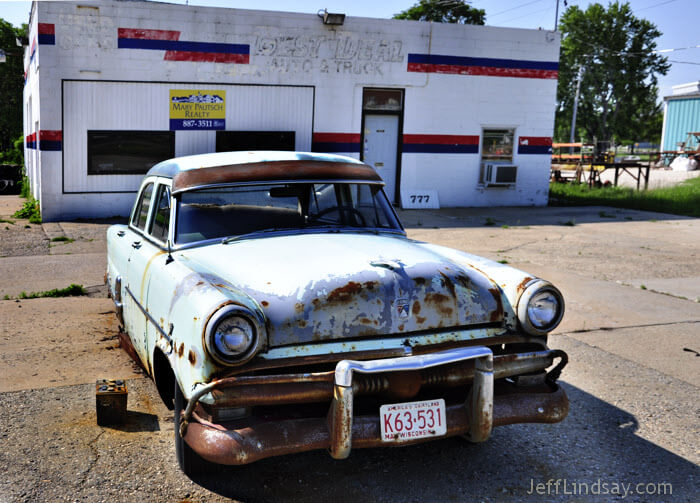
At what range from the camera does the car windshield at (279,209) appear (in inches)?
168

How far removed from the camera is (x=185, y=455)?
3.40 m

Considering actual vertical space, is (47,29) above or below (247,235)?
above

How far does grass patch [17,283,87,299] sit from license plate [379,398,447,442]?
17.8ft

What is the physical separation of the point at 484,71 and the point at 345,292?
49.3 feet

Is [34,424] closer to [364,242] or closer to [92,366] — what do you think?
[92,366]

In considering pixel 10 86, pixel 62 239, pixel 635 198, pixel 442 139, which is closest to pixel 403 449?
pixel 62 239

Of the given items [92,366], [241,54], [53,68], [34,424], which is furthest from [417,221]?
[34,424]

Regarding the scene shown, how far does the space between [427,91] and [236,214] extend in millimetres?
13257

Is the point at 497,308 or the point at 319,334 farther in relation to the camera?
the point at 497,308

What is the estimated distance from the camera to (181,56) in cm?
1464

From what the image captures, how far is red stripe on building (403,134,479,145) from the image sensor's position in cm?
1689

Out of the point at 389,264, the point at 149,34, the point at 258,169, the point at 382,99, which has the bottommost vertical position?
the point at 389,264

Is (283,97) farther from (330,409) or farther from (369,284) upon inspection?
(330,409)

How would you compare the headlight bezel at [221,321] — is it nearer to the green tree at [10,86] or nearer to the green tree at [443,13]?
the green tree at [10,86]
